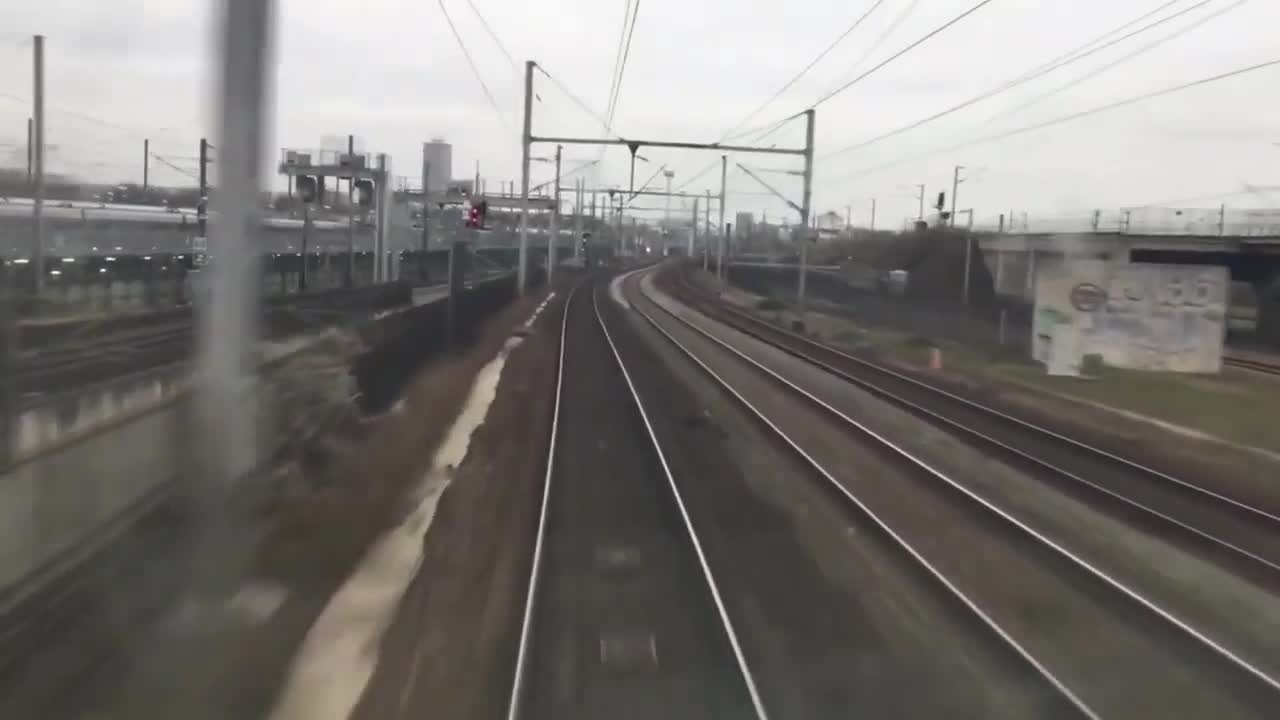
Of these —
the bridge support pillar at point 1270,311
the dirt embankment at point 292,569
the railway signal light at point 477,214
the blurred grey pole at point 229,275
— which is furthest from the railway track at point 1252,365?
the blurred grey pole at point 229,275

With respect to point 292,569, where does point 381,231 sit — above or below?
above

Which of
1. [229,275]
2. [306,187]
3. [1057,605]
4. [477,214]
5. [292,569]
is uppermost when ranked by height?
[306,187]

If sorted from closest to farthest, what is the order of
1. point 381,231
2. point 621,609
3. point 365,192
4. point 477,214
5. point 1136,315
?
point 621,609 → point 1136,315 → point 477,214 → point 381,231 → point 365,192

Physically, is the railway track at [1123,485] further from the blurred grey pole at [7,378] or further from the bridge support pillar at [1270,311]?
the bridge support pillar at [1270,311]

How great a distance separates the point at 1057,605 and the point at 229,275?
266 inches

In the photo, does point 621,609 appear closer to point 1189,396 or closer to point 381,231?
point 1189,396

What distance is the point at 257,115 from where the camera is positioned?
624cm

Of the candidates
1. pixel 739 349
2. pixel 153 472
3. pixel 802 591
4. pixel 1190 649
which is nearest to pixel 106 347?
pixel 153 472

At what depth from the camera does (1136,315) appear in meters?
30.2

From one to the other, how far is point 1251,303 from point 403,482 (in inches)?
2113

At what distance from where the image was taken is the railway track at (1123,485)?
1187 centimetres

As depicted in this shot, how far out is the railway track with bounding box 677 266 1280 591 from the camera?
38.9ft

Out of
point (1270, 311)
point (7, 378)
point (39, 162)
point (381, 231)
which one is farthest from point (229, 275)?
point (1270, 311)

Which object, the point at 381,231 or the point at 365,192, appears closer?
the point at 381,231
